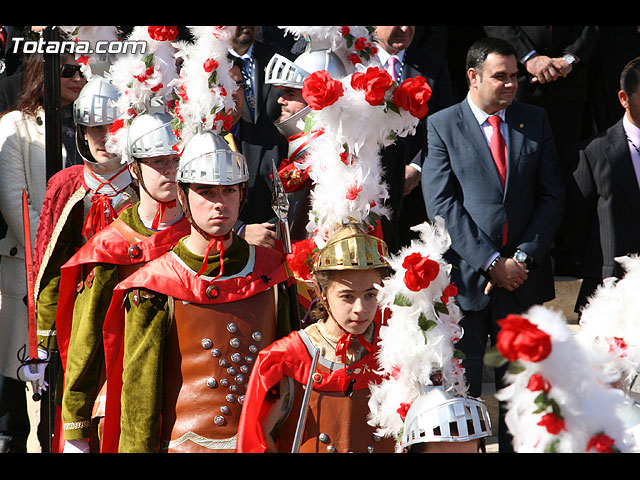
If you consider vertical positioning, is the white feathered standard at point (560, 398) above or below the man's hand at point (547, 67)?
below

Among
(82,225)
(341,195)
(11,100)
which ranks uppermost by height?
(11,100)

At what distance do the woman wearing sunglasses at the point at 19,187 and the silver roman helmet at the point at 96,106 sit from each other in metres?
0.66

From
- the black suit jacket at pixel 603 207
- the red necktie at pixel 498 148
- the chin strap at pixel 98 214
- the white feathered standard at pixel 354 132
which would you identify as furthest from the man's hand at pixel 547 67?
the chin strap at pixel 98 214

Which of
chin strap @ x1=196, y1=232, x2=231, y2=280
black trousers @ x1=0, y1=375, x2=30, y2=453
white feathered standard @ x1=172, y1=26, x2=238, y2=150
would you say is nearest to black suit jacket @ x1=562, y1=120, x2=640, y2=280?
white feathered standard @ x1=172, y1=26, x2=238, y2=150

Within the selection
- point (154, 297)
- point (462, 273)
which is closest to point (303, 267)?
point (154, 297)

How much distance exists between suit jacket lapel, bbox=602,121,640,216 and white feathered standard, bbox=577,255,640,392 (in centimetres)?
280

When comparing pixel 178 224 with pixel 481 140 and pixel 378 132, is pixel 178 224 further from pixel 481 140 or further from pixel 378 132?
pixel 481 140

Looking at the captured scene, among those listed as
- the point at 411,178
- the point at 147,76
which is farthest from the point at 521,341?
the point at 411,178

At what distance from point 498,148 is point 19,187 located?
2978 mm

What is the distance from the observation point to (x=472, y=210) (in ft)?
20.4

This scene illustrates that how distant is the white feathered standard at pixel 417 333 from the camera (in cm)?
398

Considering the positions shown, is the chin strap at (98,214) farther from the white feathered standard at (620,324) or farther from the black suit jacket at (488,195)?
the white feathered standard at (620,324)

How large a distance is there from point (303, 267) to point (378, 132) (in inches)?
26.6

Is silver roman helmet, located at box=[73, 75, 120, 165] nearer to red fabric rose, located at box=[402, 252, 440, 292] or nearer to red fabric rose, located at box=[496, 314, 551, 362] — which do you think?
red fabric rose, located at box=[402, 252, 440, 292]
